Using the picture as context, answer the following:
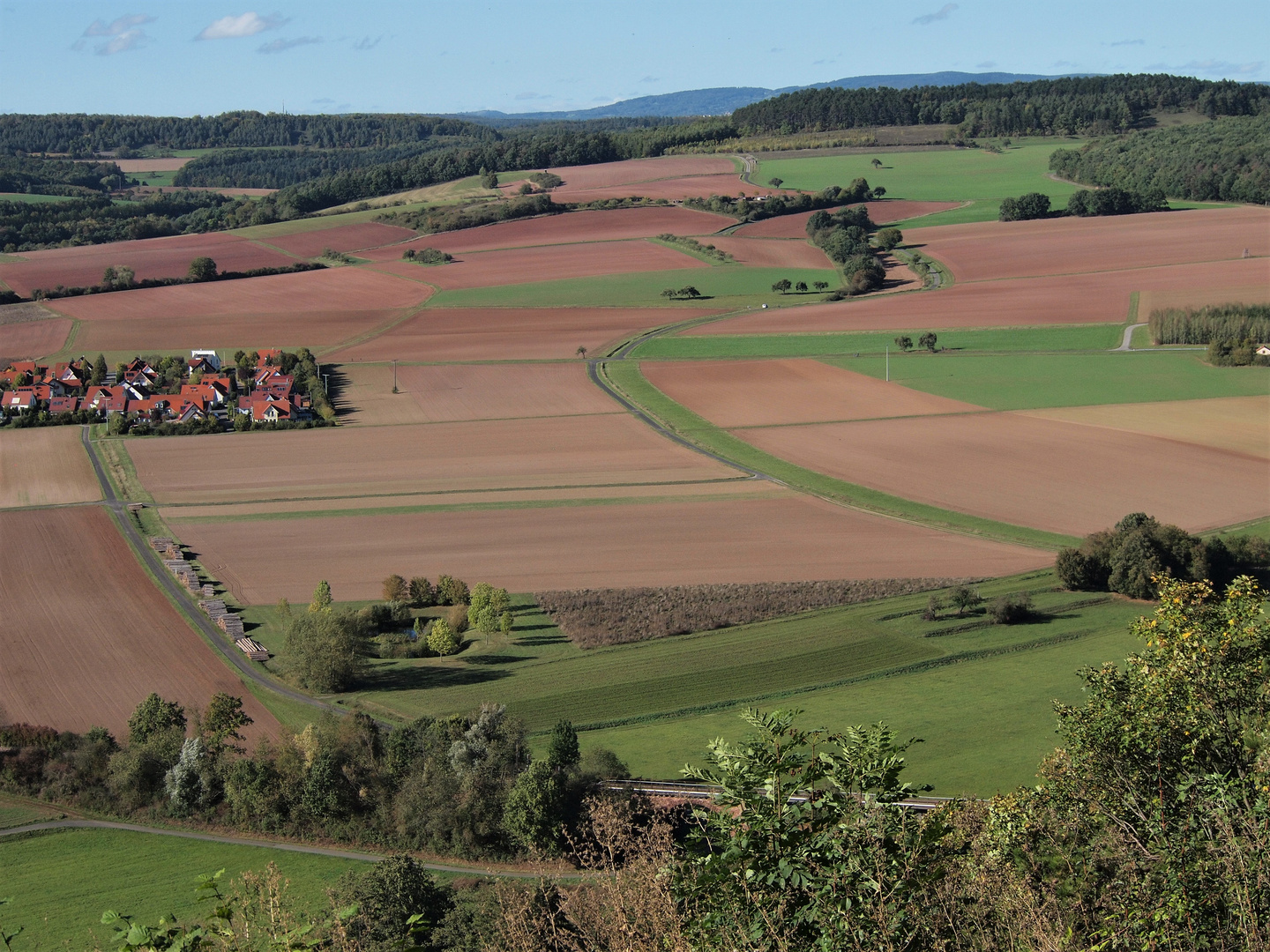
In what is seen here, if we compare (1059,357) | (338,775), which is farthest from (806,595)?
(1059,357)

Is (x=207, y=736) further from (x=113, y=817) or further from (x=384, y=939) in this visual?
(x=384, y=939)

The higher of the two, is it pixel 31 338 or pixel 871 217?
pixel 871 217

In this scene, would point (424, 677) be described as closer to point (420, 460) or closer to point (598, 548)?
point (598, 548)

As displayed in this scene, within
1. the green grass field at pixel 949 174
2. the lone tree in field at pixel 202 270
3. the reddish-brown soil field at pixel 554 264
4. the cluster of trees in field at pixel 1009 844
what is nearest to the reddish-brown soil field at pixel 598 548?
the cluster of trees in field at pixel 1009 844

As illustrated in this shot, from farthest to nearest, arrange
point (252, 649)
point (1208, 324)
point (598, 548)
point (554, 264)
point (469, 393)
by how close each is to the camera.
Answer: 1. point (554, 264)
2. point (1208, 324)
3. point (469, 393)
4. point (598, 548)
5. point (252, 649)

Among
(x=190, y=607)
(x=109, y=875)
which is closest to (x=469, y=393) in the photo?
(x=190, y=607)

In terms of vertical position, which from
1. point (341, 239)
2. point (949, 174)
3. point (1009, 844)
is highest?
point (949, 174)
